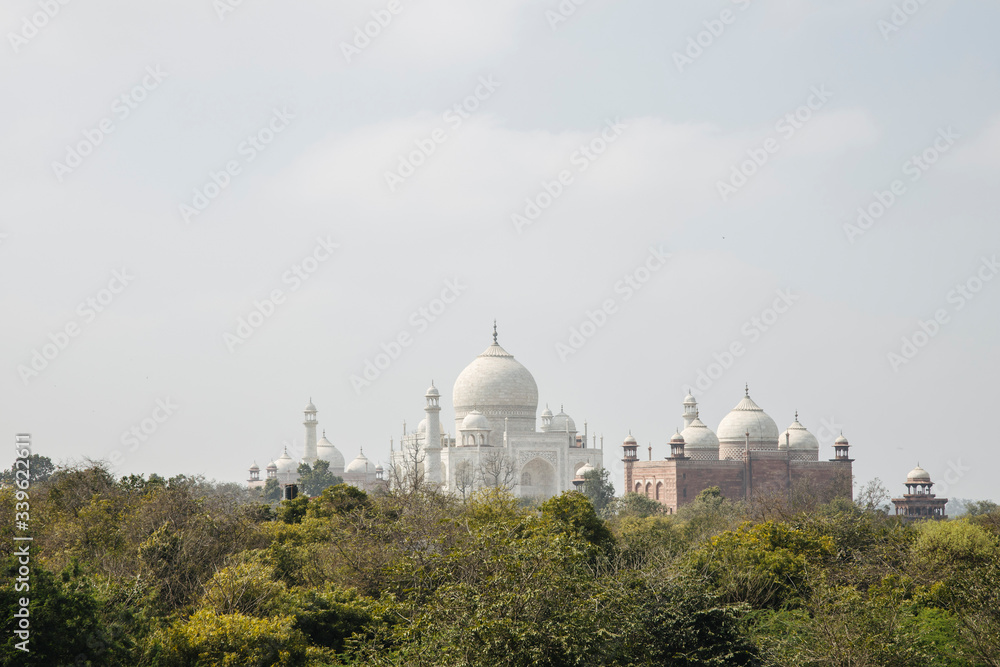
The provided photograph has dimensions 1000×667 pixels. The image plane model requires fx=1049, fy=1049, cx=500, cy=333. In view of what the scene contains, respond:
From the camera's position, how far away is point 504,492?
2848 cm

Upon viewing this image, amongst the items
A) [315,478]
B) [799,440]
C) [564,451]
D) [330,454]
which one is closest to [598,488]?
[564,451]

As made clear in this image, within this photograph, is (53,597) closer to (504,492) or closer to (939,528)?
(504,492)

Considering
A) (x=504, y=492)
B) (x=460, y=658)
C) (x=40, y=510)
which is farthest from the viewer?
(x=504, y=492)

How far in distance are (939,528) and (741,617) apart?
8.47 m

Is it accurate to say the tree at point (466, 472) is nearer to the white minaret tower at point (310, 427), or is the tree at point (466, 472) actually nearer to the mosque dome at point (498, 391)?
the mosque dome at point (498, 391)

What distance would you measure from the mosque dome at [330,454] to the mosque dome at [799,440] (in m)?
42.1

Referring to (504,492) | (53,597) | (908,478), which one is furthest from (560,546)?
(908,478)

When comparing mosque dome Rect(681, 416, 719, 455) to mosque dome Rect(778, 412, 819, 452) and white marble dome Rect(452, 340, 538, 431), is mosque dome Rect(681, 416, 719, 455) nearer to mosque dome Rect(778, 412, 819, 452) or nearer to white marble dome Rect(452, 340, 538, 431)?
mosque dome Rect(778, 412, 819, 452)

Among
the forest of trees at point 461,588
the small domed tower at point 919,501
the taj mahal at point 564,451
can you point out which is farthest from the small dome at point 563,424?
the forest of trees at point 461,588

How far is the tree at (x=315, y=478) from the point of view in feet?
245

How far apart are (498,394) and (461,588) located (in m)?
57.2

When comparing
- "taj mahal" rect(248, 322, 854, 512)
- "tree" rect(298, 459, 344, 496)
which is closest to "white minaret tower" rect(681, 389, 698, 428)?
"taj mahal" rect(248, 322, 854, 512)

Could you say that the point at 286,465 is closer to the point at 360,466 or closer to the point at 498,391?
the point at 360,466

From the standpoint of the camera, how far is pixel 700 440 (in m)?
65.1
